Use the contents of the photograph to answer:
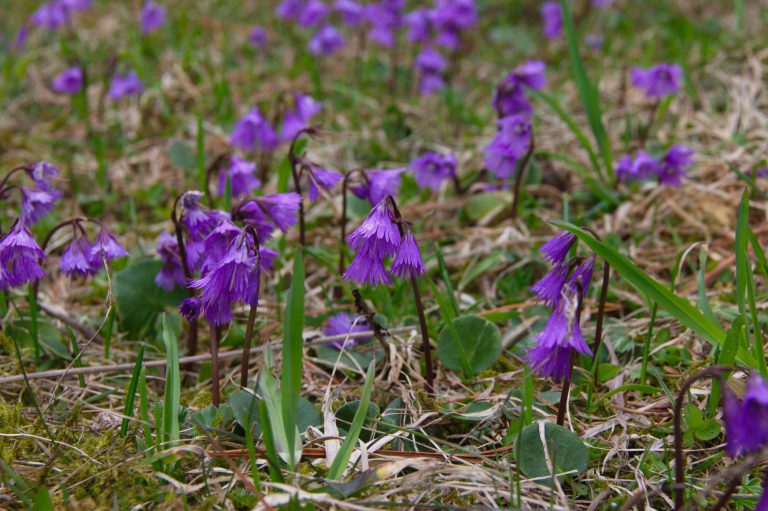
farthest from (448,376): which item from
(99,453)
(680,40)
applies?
(680,40)

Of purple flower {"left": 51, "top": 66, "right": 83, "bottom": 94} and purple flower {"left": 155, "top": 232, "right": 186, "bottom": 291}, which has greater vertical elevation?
purple flower {"left": 51, "top": 66, "right": 83, "bottom": 94}

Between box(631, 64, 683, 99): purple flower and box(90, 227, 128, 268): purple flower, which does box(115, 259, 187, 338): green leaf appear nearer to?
box(90, 227, 128, 268): purple flower

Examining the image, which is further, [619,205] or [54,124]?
[54,124]

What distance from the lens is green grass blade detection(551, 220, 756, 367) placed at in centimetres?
193

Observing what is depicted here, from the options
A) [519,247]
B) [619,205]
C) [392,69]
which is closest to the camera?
[519,247]

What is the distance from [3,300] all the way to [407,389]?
1.46 meters

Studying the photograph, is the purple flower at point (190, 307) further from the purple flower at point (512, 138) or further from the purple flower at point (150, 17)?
the purple flower at point (150, 17)

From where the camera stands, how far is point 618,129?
4211 millimetres

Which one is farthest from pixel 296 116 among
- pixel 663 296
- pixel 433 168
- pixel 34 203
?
pixel 663 296

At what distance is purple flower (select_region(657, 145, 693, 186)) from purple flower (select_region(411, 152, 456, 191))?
2.95 ft

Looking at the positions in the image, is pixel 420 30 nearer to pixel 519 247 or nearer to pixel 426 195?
pixel 426 195

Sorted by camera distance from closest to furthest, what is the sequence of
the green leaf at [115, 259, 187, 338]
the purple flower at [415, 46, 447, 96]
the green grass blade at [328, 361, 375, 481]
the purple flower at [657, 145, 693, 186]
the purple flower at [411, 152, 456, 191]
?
the green grass blade at [328, 361, 375, 481] → the green leaf at [115, 259, 187, 338] → the purple flower at [657, 145, 693, 186] → the purple flower at [411, 152, 456, 191] → the purple flower at [415, 46, 447, 96]

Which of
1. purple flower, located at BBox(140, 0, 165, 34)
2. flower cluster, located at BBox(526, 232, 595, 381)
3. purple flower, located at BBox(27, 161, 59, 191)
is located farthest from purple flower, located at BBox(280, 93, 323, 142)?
purple flower, located at BBox(140, 0, 165, 34)

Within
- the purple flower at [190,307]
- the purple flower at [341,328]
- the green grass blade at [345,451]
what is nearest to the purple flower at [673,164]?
the purple flower at [341,328]
